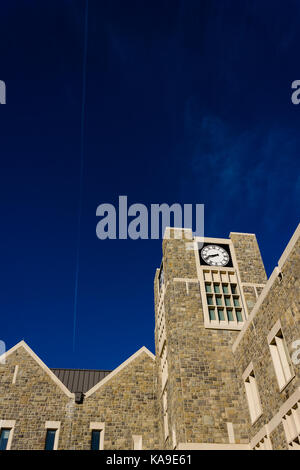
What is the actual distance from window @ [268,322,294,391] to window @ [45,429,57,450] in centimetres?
1395

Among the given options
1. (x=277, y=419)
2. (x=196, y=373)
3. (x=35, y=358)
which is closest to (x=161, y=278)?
(x=196, y=373)

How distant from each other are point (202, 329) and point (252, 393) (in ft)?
14.8

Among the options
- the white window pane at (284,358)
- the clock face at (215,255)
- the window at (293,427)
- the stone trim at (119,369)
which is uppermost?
the clock face at (215,255)

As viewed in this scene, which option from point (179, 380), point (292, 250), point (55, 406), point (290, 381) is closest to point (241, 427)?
point (179, 380)

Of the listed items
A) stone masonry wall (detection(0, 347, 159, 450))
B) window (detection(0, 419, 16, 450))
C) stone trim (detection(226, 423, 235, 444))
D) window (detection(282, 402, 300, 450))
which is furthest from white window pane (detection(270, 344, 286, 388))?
window (detection(0, 419, 16, 450))

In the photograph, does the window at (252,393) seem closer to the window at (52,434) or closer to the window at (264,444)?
the window at (264,444)

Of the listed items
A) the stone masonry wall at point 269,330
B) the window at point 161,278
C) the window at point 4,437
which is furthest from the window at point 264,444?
the window at point 4,437

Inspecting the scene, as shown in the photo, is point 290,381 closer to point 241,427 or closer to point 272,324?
point 272,324

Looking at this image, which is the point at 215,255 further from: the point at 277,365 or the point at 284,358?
the point at 284,358

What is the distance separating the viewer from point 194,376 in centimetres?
2123

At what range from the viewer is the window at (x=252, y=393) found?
19094 millimetres

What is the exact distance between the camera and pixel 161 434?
23.7 meters

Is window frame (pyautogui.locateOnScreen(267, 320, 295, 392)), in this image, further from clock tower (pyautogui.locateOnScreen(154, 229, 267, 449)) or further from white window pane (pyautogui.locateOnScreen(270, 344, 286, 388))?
clock tower (pyautogui.locateOnScreen(154, 229, 267, 449))

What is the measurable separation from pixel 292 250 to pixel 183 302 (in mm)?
9279
